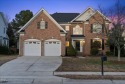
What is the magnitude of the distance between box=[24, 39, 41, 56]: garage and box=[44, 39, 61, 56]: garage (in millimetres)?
1018

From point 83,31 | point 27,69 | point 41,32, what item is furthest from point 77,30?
point 27,69

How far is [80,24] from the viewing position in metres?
51.1

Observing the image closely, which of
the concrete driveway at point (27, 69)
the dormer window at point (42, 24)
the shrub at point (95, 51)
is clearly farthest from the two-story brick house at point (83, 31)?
the concrete driveway at point (27, 69)

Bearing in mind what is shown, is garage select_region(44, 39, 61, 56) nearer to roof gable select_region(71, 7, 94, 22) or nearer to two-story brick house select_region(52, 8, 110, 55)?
two-story brick house select_region(52, 8, 110, 55)

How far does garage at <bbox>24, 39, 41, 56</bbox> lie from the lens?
147ft

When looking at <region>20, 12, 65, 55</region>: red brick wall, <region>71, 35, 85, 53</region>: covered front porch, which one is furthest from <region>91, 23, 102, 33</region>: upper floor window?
<region>20, 12, 65, 55</region>: red brick wall

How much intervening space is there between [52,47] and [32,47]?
2921 millimetres

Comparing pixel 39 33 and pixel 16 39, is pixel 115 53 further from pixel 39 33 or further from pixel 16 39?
pixel 16 39

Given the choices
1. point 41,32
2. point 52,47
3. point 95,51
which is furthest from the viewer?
point 95,51

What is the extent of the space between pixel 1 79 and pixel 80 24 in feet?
112

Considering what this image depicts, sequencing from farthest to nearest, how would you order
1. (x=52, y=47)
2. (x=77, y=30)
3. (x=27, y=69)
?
1. (x=77, y=30)
2. (x=52, y=47)
3. (x=27, y=69)

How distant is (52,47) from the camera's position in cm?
4494

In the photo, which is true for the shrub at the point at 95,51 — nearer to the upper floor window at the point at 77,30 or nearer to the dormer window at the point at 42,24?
the upper floor window at the point at 77,30

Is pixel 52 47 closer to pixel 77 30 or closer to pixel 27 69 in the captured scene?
pixel 77 30
